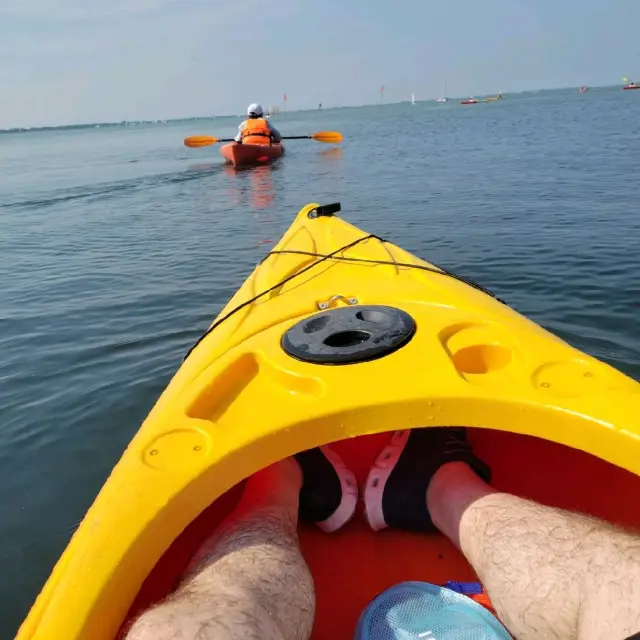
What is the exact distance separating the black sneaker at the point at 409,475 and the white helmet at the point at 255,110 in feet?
47.6

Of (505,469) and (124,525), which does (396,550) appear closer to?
(505,469)

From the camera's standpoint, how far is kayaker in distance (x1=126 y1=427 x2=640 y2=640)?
3.70 ft

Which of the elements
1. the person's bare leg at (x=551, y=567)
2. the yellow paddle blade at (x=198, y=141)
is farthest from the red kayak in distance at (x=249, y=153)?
the person's bare leg at (x=551, y=567)

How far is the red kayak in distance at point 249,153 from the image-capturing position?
14375mm

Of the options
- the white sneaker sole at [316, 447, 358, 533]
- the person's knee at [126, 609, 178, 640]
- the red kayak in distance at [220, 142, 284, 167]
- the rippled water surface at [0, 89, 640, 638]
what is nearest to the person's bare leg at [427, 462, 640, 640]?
the white sneaker sole at [316, 447, 358, 533]

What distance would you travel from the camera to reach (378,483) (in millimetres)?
1857

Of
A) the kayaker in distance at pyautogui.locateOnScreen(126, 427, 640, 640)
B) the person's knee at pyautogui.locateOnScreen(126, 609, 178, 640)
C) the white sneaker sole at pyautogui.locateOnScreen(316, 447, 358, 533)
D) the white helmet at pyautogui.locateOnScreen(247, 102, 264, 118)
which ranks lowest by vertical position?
the white sneaker sole at pyautogui.locateOnScreen(316, 447, 358, 533)

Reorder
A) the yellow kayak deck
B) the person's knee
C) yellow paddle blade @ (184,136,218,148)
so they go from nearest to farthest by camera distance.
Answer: the person's knee < the yellow kayak deck < yellow paddle blade @ (184,136,218,148)

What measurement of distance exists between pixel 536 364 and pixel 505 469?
46 cm

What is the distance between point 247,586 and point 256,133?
14886 mm

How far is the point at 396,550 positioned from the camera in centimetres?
187

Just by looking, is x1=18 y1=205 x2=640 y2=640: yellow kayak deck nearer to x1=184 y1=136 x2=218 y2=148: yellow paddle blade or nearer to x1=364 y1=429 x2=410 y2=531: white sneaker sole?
x1=364 y1=429 x2=410 y2=531: white sneaker sole

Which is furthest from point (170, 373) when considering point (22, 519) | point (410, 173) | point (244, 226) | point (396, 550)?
point (410, 173)

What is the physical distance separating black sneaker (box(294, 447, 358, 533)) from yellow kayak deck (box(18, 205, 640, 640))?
0.07 meters
